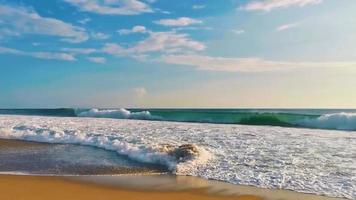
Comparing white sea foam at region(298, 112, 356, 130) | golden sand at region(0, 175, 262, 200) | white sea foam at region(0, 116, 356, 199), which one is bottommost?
golden sand at region(0, 175, 262, 200)

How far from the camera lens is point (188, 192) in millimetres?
6887

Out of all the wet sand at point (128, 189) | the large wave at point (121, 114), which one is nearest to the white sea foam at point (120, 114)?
the large wave at point (121, 114)

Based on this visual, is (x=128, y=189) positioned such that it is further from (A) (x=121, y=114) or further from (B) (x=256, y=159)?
(A) (x=121, y=114)

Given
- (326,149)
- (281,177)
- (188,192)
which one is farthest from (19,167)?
(326,149)

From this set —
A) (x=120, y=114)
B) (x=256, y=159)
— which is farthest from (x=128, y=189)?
(x=120, y=114)

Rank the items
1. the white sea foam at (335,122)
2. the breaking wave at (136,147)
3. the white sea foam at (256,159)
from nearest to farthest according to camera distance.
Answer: the white sea foam at (256,159), the breaking wave at (136,147), the white sea foam at (335,122)

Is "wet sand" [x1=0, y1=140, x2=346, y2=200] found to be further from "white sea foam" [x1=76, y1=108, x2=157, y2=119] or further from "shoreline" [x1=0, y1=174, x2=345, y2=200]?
"white sea foam" [x1=76, y1=108, x2=157, y2=119]

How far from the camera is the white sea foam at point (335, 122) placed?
83.7ft

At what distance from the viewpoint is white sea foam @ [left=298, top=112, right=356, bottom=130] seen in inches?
1004

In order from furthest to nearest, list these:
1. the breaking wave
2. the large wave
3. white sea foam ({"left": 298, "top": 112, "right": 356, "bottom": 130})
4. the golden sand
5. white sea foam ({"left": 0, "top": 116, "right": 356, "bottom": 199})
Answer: the large wave → white sea foam ({"left": 298, "top": 112, "right": 356, "bottom": 130}) → the breaking wave → white sea foam ({"left": 0, "top": 116, "right": 356, "bottom": 199}) → the golden sand

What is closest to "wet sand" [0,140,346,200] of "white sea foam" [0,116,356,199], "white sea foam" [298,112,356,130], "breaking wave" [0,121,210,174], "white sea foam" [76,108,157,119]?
"white sea foam" [0,116,356,199]

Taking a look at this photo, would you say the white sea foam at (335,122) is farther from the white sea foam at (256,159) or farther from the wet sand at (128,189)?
the wet sand at (128,189)

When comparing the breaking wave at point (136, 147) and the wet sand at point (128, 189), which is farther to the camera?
the breaking wave at point (136, 147)

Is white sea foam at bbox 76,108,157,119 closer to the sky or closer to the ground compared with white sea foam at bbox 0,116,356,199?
closer to the sky
